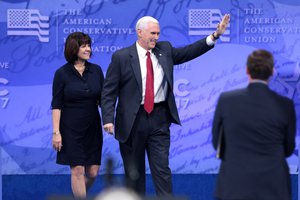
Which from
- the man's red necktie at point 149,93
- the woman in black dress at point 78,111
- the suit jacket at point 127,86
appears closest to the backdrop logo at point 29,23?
the woman in black dress at point 78,111

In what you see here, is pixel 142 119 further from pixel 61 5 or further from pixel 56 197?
pixel 56 197

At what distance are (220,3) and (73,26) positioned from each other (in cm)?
139

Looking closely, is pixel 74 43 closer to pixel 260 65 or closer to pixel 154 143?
pixel 154 143

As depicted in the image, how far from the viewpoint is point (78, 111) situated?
7645mm

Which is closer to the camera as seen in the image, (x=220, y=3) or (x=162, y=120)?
(x=162, y=120)

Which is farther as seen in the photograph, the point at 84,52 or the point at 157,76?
the point at 84,52

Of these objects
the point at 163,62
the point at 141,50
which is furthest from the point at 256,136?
the point at 141,50

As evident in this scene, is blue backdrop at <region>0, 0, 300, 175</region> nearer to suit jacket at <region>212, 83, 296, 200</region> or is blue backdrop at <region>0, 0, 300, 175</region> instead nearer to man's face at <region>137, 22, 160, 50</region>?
man's face at <region>137, 22, 160, 50</region>

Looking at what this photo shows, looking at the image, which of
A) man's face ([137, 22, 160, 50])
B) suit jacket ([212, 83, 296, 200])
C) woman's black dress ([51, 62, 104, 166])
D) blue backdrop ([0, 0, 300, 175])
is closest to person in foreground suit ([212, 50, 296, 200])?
suit jacket ([212, 83, 296, 200])

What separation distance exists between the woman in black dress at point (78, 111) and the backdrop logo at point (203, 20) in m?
1.44

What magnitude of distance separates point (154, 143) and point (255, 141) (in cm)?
193

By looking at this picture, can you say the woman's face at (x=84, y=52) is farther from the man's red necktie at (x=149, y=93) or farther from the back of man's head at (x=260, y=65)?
the back of man's head at (x=260, y=65)

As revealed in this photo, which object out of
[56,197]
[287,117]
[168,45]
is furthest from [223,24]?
[56,197]

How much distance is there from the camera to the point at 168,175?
7242 mm
